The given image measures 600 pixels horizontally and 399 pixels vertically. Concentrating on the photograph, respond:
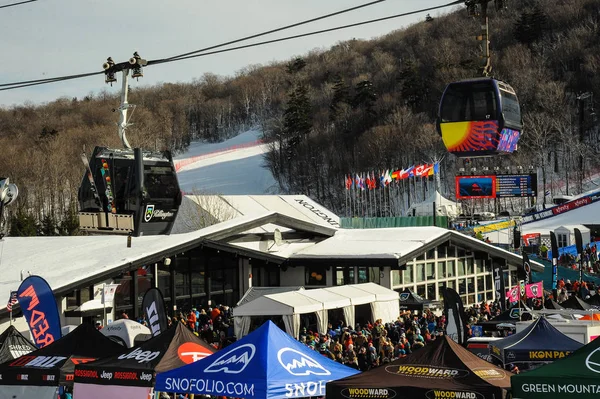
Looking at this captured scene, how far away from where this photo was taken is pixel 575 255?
126ft

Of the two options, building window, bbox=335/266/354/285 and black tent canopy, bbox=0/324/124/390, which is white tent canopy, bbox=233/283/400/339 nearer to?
building window, bbox=335/266/354/285

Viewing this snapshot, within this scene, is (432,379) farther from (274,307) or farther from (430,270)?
(430,270)

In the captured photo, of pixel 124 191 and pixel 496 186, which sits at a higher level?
pixel 496 186

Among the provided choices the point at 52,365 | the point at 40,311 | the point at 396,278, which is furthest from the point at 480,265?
the point at 52,365

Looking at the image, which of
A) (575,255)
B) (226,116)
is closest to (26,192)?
(575,255)

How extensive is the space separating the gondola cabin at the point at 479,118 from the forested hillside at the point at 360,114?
136 ft

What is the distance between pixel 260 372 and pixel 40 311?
20.3 ft

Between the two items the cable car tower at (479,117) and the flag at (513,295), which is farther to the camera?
the flag at (513,295)

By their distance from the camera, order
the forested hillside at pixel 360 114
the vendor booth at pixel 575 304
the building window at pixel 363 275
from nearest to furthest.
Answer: the vendor booth at pixel 575 304 < the building window at pixel 363 275 < the forested hillside at pixel 360 114

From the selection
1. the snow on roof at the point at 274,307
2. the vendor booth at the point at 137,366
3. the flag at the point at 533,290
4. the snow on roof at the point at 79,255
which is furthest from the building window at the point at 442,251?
the vendor booth at the point at 137,366

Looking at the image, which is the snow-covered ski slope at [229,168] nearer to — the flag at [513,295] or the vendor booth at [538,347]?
the flag at [513,295]

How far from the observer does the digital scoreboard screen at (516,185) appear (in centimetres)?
4722

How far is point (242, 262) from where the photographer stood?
2778 cm

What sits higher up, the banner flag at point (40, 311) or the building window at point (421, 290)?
the banner flag at point (40, 311)
